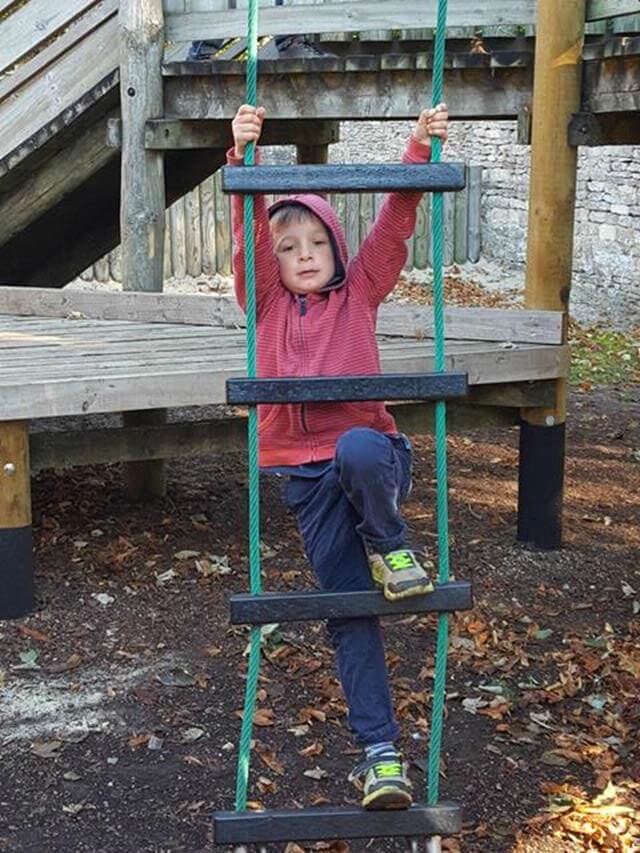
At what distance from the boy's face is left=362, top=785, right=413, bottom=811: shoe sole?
1.27 metres

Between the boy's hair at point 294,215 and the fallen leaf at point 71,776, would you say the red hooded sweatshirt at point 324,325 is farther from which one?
the fallen leaf at point 71,776

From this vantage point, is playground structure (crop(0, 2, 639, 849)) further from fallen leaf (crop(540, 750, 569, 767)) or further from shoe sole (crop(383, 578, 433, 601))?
shoe sole (crop(383, 578, 433, 601))

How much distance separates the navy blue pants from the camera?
3273 mm

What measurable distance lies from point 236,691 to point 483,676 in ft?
2.98

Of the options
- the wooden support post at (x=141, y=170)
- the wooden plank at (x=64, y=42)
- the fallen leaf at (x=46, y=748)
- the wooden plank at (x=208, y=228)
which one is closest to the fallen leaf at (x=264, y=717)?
the fallen leaf at (x=46, y=748)

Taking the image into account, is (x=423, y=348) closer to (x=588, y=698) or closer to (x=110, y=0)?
(x=588, y=698)

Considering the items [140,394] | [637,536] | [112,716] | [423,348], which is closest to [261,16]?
[423,348]

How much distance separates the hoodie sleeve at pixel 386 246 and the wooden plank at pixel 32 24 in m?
4.18

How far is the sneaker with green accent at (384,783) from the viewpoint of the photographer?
3240 mm

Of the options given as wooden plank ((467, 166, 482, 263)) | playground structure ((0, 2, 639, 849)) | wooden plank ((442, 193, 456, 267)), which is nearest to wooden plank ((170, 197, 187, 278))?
wooden plank ((442, 193, 456, 267))

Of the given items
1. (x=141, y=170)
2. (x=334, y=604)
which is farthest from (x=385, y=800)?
(x=141, y=170)

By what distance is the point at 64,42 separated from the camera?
7281 millimetres

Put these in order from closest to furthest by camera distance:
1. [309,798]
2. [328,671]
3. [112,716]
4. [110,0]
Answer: [309,798]
[112,716]
[328,671]
[110,0]

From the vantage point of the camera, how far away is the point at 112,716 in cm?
467
